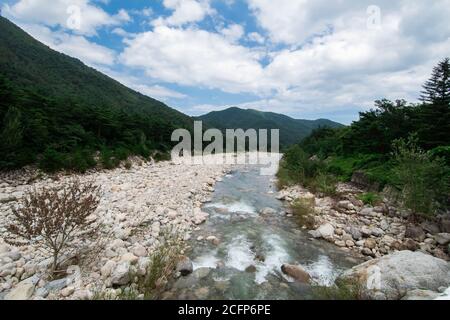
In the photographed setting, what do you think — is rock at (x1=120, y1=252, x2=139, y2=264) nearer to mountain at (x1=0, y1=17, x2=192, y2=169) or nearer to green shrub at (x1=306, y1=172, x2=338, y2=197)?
mountain at (x1=0, y1=17, x2=192, y2=169)

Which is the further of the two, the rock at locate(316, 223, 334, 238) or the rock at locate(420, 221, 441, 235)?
the rock at locate(316, 223, 334, 238)

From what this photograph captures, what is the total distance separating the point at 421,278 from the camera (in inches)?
189

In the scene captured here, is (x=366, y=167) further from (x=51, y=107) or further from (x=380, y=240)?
(x=51, y=107)

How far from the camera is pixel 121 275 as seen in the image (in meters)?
4.71

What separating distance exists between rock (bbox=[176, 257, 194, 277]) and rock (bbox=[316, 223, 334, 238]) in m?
4.86

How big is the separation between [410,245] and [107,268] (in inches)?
338

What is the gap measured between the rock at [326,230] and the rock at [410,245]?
2.07m

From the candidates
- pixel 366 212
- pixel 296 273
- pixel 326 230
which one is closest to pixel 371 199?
pixel 366 212

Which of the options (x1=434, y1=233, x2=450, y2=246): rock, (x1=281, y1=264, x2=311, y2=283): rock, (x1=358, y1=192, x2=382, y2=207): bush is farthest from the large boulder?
(x1=358, y1=192, x2=382, y2=207): bush

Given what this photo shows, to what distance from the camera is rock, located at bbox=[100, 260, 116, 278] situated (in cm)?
485

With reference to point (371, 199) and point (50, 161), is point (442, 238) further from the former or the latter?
point (50, 161)

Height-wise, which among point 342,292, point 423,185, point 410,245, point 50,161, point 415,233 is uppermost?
point 50,161
